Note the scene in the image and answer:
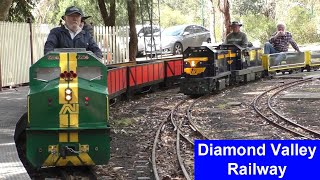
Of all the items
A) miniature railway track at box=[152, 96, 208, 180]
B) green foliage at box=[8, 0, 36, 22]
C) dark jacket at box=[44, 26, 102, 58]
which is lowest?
miniature railway track at box=[152, 96, 208, 180]

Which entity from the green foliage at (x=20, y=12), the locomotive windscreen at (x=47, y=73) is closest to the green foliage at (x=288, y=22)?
the green foliage at (x=20, y=12)

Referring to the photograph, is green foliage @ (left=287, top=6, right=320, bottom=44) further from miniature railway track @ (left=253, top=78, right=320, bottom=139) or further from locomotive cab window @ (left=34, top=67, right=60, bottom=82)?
locomotive cab window @ (left=34, top=67, right=60, bottom=82)

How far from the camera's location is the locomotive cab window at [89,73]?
6742mm

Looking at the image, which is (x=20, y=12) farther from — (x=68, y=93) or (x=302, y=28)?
(x=302, y=28)

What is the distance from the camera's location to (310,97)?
1511cm

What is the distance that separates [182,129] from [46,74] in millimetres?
4664

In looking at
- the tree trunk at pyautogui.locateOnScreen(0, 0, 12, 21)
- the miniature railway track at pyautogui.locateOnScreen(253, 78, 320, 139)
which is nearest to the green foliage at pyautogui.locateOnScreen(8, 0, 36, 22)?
the tree trunk at pyautogui.locateOnScreen(0, 0, 12, 21)

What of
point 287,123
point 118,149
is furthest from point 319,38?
point 118,149

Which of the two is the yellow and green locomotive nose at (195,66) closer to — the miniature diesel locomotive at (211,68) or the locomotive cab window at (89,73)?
the miniature diesel locomotive at (211,68)

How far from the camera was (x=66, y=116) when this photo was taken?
6.49 metres

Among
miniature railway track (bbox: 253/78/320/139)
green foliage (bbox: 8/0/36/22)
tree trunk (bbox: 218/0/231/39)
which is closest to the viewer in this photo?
miniature railway track (bbox: 253/78/320/139)

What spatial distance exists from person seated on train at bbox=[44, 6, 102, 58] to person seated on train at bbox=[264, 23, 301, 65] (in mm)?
16150

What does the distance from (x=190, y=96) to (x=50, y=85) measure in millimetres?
10556

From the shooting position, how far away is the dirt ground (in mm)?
8201
